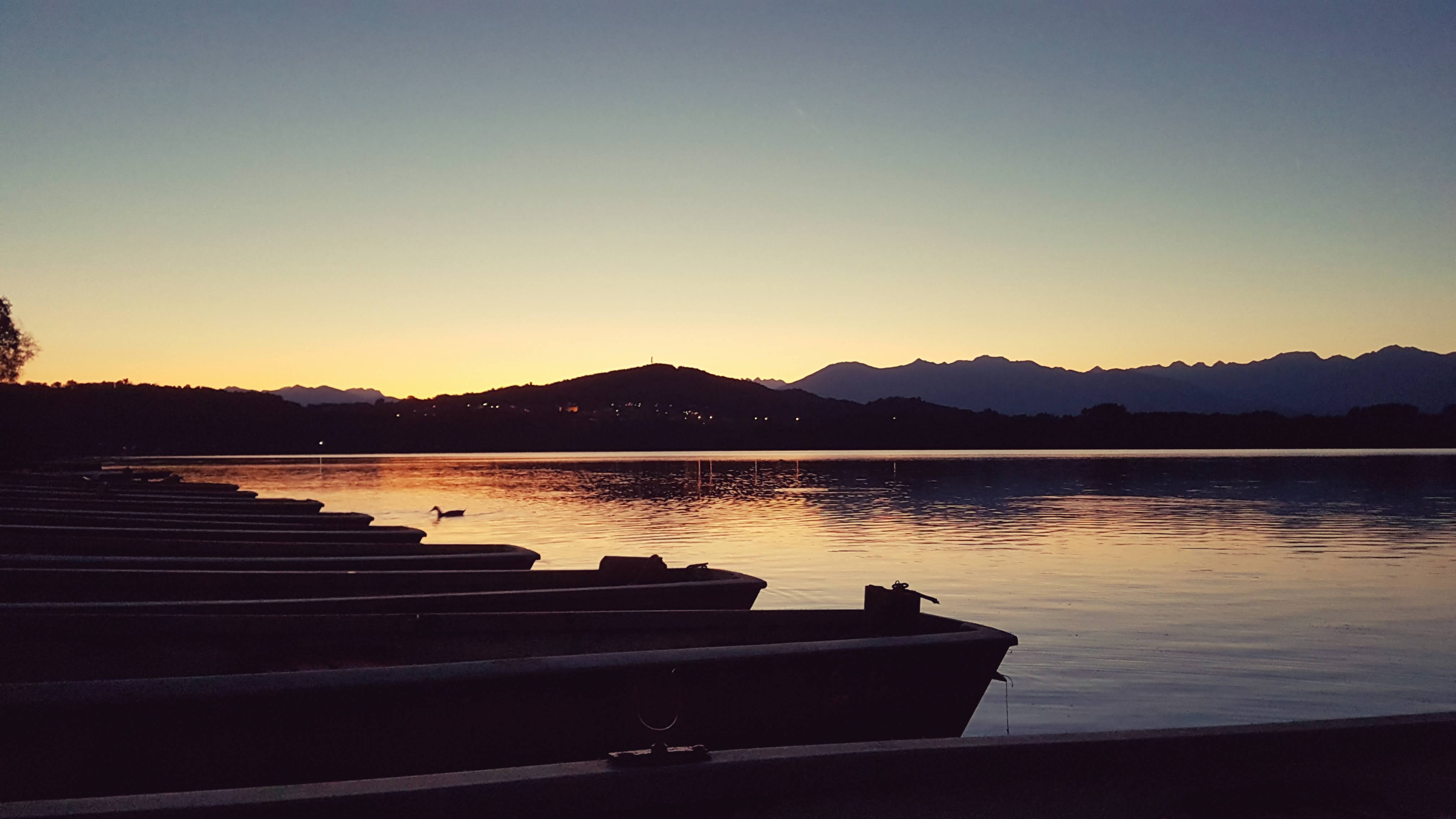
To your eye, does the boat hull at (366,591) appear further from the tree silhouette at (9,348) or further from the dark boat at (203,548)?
the tree silhouette at (9,348)

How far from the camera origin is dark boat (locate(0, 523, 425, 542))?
1344cm

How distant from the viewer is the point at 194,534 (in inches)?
582

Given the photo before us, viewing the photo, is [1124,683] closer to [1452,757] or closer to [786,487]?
[1452,757]

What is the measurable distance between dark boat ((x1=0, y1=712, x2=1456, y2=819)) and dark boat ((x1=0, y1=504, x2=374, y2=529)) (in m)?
13.8

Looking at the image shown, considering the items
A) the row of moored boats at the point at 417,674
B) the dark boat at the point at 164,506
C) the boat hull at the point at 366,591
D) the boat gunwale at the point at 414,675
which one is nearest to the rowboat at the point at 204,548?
the boat hull at the point at 366,591

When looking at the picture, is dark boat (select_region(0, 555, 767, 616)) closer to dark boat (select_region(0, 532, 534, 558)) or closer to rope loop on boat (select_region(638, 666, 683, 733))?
dark boat (select_region(0, 532, 534, 558))

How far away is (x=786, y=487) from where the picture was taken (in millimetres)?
59969

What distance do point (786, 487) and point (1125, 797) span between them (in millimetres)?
55729

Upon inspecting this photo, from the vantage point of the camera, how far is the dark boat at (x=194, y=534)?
529 inches

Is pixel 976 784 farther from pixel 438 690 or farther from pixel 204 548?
pixel 204 548

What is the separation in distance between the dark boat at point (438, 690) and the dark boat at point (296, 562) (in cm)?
371

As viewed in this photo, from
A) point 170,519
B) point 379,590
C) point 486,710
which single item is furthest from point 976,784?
point 170,519

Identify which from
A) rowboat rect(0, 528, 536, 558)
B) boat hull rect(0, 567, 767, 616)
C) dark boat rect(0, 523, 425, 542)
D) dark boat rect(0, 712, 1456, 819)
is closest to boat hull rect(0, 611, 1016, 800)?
dark boat rect(0, 712, 1456, 819)

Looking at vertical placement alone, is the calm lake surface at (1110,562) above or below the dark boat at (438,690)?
below
